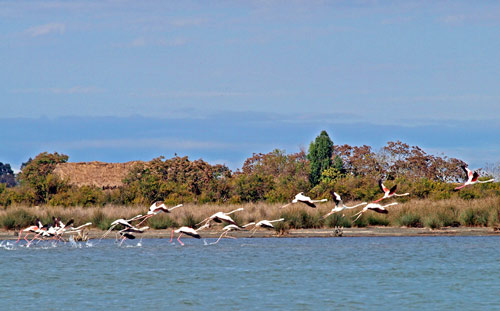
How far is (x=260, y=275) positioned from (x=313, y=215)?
54.8 ft

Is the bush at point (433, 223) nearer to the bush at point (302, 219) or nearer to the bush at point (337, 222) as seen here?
the bush at point (337, 222)

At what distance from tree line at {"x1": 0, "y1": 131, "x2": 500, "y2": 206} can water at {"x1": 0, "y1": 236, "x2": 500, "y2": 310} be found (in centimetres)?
1336

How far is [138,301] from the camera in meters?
20.8

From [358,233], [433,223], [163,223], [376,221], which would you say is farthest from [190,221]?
[433,223]

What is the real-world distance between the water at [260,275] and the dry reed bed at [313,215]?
3.49m

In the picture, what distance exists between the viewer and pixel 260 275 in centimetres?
2562

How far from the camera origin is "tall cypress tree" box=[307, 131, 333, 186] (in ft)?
232

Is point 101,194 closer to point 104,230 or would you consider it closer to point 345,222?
point 104,230

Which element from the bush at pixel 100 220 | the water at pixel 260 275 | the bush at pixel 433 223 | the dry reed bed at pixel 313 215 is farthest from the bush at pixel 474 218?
the bush at pixel 100 220

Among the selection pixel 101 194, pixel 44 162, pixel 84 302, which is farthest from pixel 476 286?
pixel 44 162

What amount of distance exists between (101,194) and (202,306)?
1290 inches

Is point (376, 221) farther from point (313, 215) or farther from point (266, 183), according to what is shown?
point (266, 183)

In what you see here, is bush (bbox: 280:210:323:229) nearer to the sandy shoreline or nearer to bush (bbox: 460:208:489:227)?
the sandy shoreline

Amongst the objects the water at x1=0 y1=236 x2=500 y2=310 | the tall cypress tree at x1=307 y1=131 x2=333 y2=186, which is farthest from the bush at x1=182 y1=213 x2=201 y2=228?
the tall cypress tree at x1=307 y1=131 x2=333 y2=186
